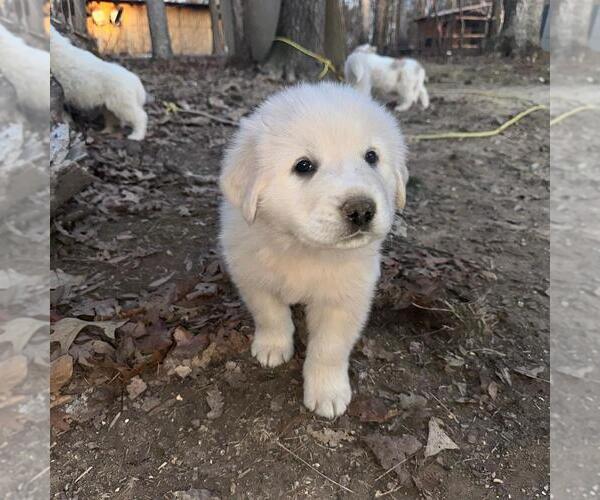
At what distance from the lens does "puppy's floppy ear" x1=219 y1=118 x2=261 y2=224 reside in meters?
1.67

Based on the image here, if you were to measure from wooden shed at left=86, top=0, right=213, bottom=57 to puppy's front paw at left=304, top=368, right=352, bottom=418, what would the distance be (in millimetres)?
2779

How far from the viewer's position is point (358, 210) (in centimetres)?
146

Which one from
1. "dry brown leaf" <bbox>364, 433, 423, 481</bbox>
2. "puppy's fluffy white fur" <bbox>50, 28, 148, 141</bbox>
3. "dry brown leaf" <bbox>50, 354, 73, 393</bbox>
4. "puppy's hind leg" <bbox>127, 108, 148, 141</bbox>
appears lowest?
"dry brown leaf" <bbox>364, 433, 423, 481</bbox>

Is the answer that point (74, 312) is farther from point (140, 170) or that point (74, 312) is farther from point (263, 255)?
point (140, 170)

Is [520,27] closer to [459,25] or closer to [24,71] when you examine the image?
[459,25]

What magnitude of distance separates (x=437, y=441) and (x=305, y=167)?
42.4 inches

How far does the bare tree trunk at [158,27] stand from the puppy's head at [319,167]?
2.45m

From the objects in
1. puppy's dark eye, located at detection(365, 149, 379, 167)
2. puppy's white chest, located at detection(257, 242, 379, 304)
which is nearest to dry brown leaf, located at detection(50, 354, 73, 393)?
puppy's white chest, located at detection(257, 242, 379, 304)

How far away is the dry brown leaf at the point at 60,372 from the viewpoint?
6.28 ft

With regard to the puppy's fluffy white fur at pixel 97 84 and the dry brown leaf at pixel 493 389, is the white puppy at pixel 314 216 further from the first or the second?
the puppy's fluffy white fur at pixel 97 84

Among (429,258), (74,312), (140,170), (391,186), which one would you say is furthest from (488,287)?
(140,170)

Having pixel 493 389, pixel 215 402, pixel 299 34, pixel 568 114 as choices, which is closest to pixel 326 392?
pixel 215 402

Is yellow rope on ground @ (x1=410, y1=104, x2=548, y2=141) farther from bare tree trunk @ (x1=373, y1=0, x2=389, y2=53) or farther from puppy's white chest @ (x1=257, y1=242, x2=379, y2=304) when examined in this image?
puppy's white chest @ (x1=257, y1=242, x2=379, y2=304)

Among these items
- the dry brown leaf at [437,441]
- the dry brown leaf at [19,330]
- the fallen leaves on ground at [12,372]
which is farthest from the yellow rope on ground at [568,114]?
the fallen leaves on ground at [12,372]
